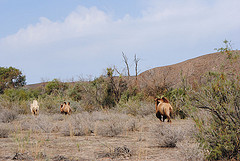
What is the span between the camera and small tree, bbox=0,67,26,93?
46.1 metres

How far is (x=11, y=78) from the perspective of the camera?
156 feet

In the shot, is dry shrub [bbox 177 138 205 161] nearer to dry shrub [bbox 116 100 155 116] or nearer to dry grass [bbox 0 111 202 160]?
dry grass [bbox 0 111 202 160]

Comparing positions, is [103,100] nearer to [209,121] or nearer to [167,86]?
[167,86]

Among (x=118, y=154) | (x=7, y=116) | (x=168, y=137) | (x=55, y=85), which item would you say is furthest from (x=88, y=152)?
(x=55, y=85)

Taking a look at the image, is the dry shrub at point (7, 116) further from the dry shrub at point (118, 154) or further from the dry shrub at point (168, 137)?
the dry shrub at point (118, 154)

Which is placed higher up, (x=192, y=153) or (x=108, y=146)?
(x=192, y=153)

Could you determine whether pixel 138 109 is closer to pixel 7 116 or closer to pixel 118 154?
pixel 7 116

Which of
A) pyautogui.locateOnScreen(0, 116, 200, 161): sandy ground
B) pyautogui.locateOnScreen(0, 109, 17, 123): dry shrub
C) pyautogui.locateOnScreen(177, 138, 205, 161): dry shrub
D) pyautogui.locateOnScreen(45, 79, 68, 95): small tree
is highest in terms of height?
pyautogui.locateOnScreen(45, 79, 68, 95): small tree

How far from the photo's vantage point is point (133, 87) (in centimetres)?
2080

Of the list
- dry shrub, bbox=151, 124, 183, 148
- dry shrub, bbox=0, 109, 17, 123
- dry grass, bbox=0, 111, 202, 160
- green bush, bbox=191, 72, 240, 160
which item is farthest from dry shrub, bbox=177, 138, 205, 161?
dry shrub, bbox=0, 109, 17, 123

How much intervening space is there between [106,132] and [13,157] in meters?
3.72

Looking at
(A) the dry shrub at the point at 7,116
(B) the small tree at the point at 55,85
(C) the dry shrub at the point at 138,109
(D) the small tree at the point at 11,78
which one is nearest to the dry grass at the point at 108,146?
(C) the dry shrub at the point at 138,109

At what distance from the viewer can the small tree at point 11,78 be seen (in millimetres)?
46069

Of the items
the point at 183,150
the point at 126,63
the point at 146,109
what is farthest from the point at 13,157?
the point at 126,63
